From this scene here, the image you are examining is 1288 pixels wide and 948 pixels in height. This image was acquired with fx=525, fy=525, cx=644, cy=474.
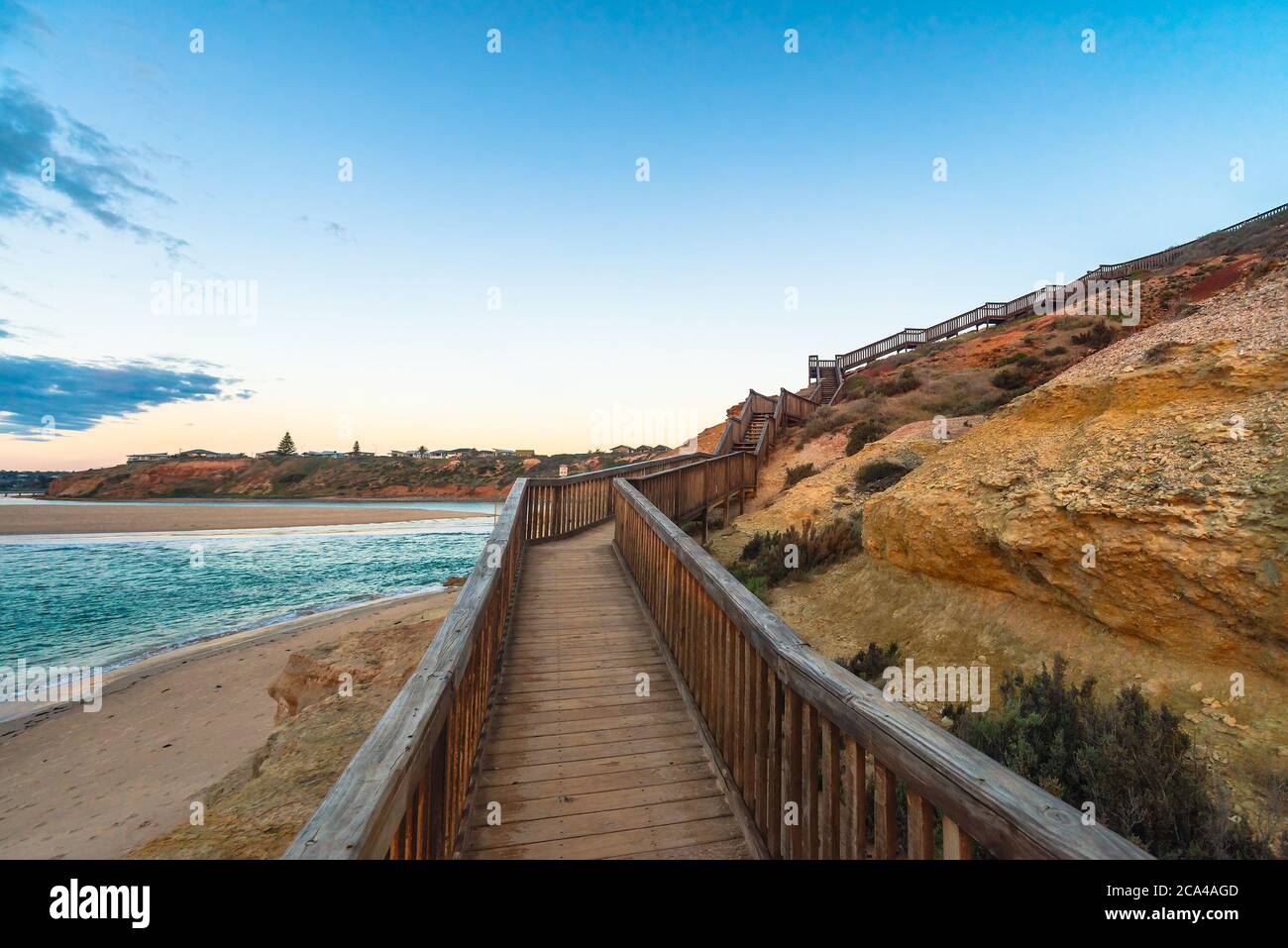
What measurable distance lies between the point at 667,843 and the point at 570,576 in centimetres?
451

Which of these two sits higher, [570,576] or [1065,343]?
[1065,343]

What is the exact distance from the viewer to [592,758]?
3.47 metres

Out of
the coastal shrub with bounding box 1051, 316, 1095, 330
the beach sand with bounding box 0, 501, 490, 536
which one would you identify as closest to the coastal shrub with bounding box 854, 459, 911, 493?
the coastal shrub with bounding box 1051, 316, 1095, 330

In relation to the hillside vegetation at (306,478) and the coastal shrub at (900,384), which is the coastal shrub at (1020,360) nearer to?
the coastal shrub at (900,384)

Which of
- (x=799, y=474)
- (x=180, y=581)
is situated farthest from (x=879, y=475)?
(x=180, y=581)

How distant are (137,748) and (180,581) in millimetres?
13612

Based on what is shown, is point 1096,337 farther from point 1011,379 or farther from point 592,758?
point 592,758

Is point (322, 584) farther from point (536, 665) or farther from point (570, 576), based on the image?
point (536, 665)

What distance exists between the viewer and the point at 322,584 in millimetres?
18906

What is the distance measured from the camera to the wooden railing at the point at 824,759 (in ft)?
4.28

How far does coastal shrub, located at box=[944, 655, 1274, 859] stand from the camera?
287 centimetres

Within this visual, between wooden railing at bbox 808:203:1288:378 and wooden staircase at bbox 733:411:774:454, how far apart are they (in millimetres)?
11108
